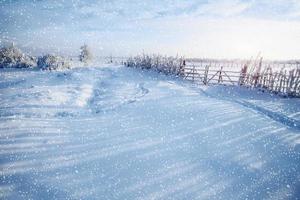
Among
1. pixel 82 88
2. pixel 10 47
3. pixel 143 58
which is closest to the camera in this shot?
pixel 82 88

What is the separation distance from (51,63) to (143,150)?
70.8ft

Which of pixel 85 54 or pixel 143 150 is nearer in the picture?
pixel 143 150

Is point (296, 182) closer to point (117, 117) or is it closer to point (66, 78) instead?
point (117, 117)

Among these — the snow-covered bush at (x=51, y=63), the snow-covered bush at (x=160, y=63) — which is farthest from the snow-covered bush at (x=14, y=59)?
the snow-covered bush at (x=160, y=63)

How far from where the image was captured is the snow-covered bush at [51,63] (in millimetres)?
24769

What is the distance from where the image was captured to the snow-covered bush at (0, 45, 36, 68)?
25000 millimetres

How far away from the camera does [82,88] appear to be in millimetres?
15180

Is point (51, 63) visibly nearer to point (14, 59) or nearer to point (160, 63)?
point (14, 59)

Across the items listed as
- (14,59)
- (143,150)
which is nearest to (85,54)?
(14,59)

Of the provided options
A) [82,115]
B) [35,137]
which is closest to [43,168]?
[35,137]

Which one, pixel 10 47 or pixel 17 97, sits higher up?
pixel 10 47

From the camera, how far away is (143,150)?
6680 millimetres

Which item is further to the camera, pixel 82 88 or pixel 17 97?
pixel 82 88

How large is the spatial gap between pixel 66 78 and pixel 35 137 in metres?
11.9
